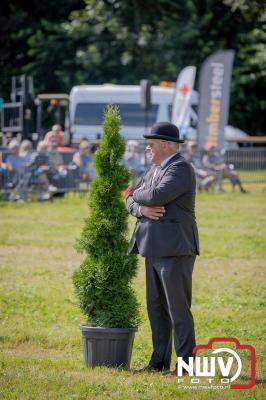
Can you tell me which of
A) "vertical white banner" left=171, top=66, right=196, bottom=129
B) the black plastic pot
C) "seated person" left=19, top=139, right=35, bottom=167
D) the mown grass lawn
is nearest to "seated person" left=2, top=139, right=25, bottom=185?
"seated person" left=19, top=139, right=35, bottom=167

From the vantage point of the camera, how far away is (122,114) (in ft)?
124

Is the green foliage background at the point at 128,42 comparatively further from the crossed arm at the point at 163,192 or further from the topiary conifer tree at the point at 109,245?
the crossed arm at the point at 163,192

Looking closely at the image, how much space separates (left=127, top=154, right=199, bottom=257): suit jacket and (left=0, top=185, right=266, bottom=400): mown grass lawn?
106 centimetres

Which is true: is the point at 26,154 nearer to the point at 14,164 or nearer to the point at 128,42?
the point at 14,164

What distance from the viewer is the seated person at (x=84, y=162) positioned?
25.3 m

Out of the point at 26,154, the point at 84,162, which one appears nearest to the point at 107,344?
the point at 26,154

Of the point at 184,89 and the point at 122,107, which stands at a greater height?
the point at 184,89

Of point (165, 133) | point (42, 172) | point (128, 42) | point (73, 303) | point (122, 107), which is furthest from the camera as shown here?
point (128, 42)

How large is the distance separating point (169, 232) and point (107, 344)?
1.12 metres

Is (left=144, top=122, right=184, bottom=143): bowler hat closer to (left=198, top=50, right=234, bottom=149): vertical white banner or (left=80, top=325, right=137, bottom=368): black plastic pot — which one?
(left=80, top=325, right=137, bottom=368): black plastic pot

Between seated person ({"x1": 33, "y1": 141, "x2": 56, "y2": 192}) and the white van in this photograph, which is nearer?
seated person ({"x1": 33, "y1": 141, "x2": 56, "y2": 192})

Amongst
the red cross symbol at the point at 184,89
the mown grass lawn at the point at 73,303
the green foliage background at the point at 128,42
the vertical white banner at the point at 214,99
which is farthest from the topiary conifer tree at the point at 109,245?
the green foliage background at the point at 128,42

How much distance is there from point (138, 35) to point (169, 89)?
920cm

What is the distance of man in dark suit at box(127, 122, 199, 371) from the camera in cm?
774
